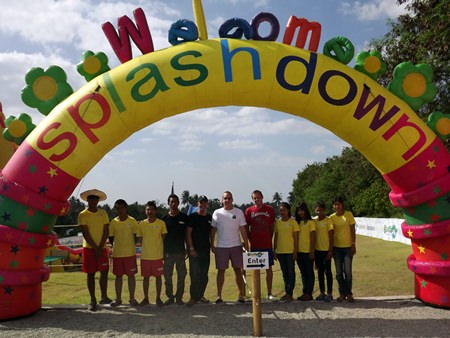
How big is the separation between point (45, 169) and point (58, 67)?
1.35 metres

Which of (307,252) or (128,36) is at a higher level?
(128,36)

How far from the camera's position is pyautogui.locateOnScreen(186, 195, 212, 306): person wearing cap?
5676mm

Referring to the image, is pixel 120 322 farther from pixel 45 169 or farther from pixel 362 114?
pixel 362 114

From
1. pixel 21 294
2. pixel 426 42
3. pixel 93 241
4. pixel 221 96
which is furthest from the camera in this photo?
pixel 426 42

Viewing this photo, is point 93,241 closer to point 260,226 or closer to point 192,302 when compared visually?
point 192,302

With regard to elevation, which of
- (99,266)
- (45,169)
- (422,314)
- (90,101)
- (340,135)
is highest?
(90,101)

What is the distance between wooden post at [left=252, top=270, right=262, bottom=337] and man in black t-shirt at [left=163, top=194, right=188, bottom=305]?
1.59m

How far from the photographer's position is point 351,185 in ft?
133

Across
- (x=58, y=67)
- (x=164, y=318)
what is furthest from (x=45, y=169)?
(x=164, y=318)

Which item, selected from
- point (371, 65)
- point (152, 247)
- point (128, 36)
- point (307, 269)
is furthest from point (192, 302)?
point (371, 65)

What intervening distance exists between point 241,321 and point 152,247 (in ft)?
5.04

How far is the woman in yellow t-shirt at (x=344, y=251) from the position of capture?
5648mm

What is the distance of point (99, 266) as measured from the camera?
551 cm

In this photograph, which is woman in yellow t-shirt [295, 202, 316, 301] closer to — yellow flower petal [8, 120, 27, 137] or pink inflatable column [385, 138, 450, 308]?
pink inflatable column [385, 138, 450, 308]
